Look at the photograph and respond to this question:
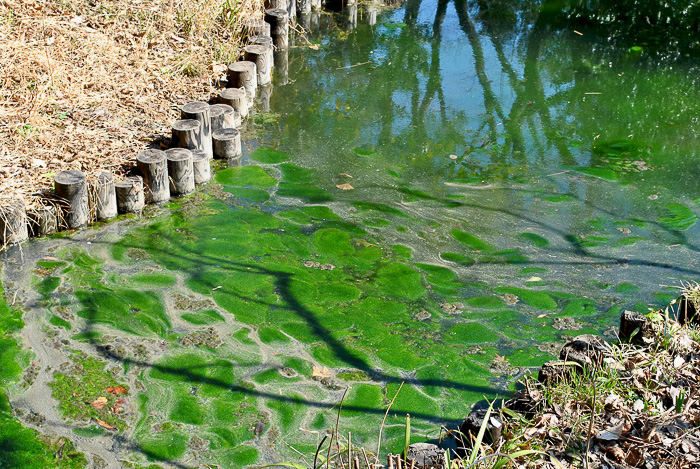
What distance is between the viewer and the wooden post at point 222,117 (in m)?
5.61

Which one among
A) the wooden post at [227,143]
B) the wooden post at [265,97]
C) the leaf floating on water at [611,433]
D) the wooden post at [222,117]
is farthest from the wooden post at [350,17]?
the leaf floating on water at [611,433]

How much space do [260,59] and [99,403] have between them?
4321 millimetres

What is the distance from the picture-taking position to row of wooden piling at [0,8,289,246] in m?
4.38

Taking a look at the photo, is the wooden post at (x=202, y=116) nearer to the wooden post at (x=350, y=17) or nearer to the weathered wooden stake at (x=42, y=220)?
the weathered wooden stake at (x=42, y=220)

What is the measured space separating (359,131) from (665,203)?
263cm

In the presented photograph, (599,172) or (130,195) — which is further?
(599,172)

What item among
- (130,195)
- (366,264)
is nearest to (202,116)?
→ (130,195)

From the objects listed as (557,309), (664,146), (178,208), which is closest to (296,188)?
(178,208)

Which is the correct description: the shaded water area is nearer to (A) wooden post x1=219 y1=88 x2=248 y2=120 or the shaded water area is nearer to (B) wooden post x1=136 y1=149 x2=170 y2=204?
(B) wooden post x1=136 y1=149 x2=170 y2=204

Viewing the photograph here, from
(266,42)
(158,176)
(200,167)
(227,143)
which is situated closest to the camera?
(158,176)

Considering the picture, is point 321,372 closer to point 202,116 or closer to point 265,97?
point 202,116

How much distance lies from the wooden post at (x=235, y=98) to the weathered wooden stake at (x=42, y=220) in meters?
2.09

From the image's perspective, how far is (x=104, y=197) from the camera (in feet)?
15.1

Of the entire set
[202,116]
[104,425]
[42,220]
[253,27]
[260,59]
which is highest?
[253,27]
